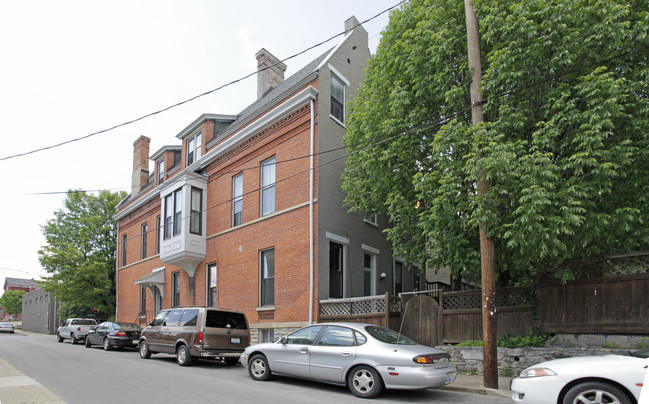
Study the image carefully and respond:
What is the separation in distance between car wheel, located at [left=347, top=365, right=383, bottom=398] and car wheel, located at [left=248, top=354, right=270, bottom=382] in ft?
7.24

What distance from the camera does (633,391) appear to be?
5480 millimetres

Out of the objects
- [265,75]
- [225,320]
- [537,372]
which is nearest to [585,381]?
[537,372]

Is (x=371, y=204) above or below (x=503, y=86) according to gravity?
below

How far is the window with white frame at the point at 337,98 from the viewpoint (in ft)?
55.7

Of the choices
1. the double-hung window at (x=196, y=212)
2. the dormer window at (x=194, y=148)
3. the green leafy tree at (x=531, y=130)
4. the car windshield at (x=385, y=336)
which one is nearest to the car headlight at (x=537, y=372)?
the green leafy tree at (x=531, y=130)

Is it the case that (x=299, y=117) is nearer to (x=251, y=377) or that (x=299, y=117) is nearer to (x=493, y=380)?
(x=251, y=377)

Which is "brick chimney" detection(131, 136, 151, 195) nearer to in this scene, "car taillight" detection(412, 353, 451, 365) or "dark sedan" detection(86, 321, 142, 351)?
"dark sedan" detection(86, 321, 142, 351)

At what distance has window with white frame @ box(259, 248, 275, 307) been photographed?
16406 mm

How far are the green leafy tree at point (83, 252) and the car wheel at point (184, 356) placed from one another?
798 inches

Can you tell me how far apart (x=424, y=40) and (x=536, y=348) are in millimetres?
7312

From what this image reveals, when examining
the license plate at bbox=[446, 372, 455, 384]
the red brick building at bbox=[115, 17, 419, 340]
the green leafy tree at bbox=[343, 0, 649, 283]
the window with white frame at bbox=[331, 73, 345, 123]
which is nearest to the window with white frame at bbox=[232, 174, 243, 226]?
the red brick building at bbox=[115, 17, 419, 340]

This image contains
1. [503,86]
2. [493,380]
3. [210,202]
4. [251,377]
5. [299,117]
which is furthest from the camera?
[210,202]

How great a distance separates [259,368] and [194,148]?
48.7 ft

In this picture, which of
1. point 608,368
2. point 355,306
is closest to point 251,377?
point 355,306
